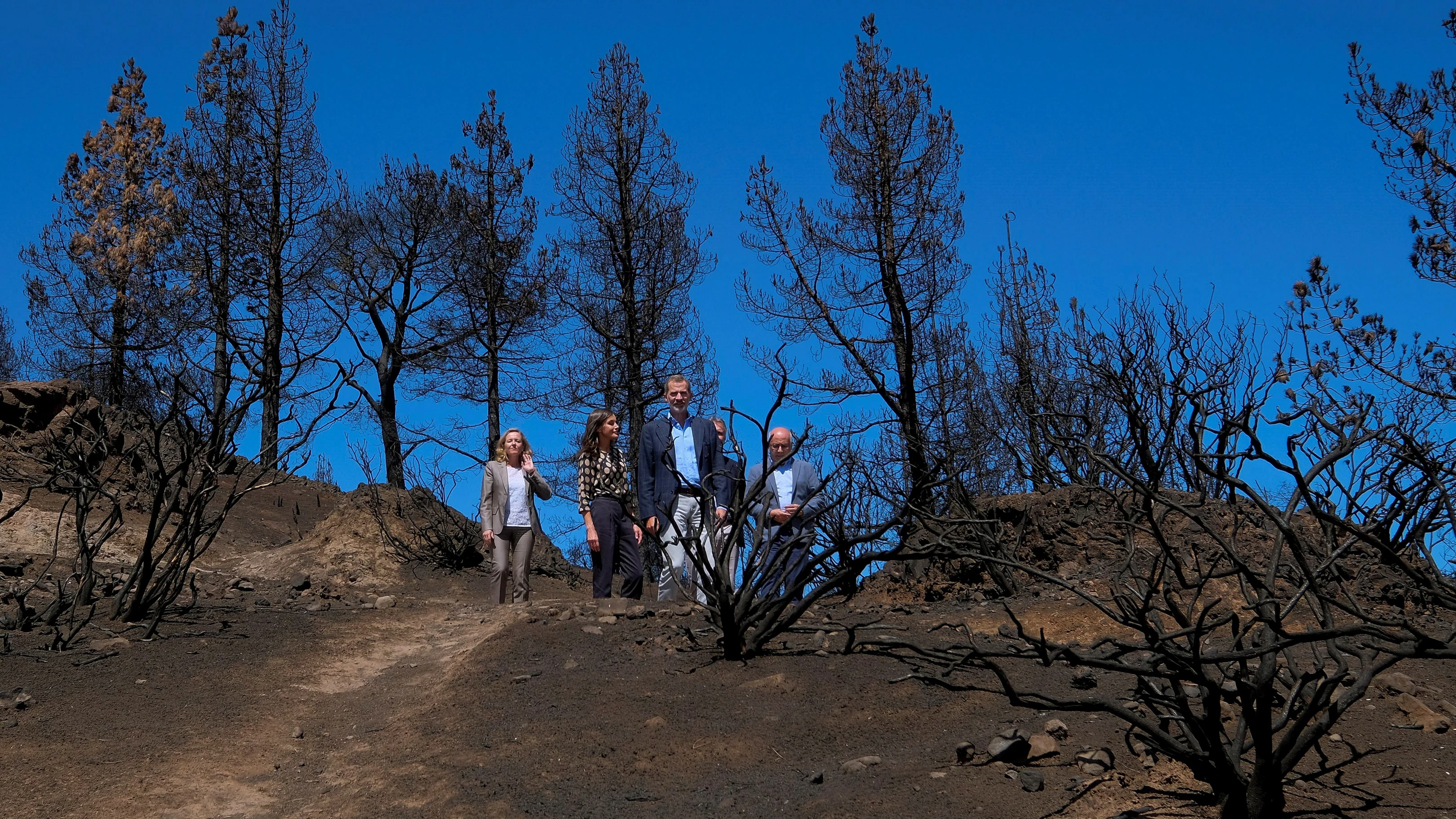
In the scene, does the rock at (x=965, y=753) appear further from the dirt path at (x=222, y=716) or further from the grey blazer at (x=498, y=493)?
the grey blazer at (x=498, y=493)

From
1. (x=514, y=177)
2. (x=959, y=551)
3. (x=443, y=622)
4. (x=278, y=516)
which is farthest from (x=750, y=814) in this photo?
(x=514, y=177)

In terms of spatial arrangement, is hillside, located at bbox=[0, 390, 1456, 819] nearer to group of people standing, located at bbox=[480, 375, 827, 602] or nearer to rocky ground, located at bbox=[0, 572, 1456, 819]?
rocky ground, located at bbox=[0, 572, 1456, 819]

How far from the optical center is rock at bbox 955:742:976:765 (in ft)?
13.1

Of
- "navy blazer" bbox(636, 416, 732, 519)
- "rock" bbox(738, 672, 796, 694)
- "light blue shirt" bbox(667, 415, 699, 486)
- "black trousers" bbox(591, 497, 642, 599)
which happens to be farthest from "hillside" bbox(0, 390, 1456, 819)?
"light blue shirt" bbox(667, 415, 699, 486)

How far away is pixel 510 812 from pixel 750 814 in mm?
854

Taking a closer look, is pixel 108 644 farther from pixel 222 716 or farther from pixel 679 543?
pixel 679 543

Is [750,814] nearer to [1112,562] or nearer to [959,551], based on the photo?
[959,551]

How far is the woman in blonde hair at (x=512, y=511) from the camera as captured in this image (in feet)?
30.1

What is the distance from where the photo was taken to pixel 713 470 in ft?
26.6

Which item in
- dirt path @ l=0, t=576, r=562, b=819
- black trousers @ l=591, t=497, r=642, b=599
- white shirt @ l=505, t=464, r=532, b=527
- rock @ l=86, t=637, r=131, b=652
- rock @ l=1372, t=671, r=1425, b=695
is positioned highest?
white shirt @ l=505, t=464, r=532, b=527

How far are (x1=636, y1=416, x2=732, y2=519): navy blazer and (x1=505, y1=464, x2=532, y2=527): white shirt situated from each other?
55.1 inches

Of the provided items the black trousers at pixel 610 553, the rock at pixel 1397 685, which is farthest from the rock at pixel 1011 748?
the black trousers at pixel 610 553

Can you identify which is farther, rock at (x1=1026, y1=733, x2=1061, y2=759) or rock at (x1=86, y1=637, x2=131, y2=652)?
rock at (x1=86, y1=637, x2=131, y2=652)

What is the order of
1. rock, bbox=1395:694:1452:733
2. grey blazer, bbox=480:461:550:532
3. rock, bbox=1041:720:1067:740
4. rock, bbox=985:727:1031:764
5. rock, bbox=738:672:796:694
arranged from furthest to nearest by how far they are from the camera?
grey blazer, bbox=480:461:550:532, rock, bbox=738:672:796:694, rock, bbox=1041:720:1067:740, rock, bbox=1395:694:1452:733, rock, bbox=985:727:1031:764
